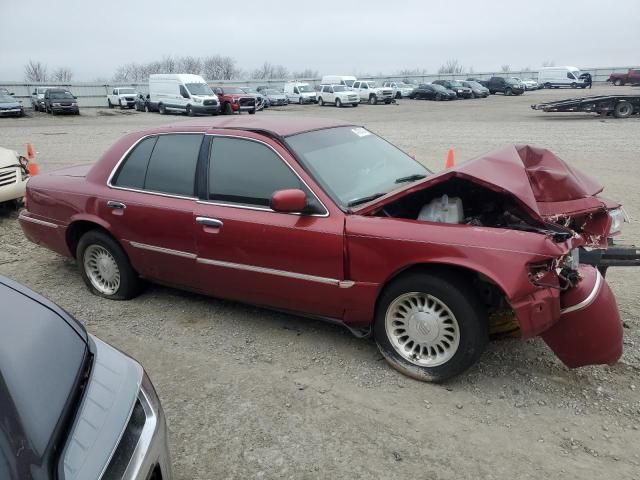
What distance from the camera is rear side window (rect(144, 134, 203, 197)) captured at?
4227 mm

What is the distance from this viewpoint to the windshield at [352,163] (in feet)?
12.4

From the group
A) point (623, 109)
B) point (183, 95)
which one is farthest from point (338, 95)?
point (623, 109)

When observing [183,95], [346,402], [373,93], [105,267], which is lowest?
[346,402]

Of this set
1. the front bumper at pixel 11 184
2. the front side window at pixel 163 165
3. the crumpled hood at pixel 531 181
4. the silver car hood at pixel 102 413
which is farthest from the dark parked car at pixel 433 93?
the silver car hood at pixel 102 413

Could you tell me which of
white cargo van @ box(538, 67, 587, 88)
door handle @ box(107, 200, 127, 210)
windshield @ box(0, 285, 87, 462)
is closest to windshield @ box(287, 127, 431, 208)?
door handle @ box(107, 200, 127, 210)

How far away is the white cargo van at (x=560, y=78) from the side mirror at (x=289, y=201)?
5706 cm

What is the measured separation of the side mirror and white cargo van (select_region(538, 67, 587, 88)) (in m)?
57.1

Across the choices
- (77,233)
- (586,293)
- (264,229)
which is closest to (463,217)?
(586,293)

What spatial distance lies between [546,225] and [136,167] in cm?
333

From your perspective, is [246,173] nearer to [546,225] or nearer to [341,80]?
[546,225]

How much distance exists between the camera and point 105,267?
192 inches

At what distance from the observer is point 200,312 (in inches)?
181

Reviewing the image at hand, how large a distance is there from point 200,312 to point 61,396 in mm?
2844

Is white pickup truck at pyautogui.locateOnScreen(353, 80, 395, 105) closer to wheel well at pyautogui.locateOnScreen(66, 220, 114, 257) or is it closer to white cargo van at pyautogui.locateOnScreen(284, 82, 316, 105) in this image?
white cargo van at pyautogui.locateOnScreen(284, 82, 316, 105)
